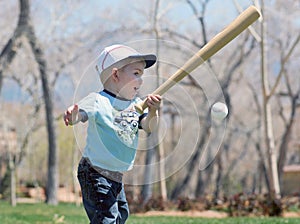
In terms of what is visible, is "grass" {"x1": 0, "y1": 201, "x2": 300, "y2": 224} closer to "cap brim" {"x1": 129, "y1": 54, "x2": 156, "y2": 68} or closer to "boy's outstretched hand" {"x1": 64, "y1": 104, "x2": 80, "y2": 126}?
"cap brim" {"x1": 129, "y1": 54, "x2": 156, "y2": 68}

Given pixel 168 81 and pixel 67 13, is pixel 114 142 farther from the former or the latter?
pixel 67 13

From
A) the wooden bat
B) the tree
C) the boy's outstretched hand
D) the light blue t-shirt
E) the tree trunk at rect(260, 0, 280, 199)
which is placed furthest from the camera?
the tree

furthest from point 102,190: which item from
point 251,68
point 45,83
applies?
Result: point 251,68

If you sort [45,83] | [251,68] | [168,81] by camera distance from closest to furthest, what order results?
[168,81] < [45,83] < [251,68]

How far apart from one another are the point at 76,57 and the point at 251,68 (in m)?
7.67

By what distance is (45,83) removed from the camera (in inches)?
744

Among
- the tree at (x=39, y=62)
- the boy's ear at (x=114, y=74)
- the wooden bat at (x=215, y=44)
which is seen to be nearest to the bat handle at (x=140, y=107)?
the wooden bat at (x=215, y=44)

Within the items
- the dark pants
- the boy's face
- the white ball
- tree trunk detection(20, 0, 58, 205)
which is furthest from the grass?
tree trunk detection(20, 0, 58, 205)

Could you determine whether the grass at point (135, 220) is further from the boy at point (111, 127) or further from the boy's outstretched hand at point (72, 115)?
the boy's outstretched hand at point (72, 115)

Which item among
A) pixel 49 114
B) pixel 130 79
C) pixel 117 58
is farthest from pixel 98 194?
pixel 49 114

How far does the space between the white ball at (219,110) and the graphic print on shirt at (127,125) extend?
0.48 meters

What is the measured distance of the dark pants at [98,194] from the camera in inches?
144

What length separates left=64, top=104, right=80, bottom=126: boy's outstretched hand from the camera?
11.5 feet

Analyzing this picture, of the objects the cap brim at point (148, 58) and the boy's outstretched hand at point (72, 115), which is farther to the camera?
the cap brim at point (148, 58)
